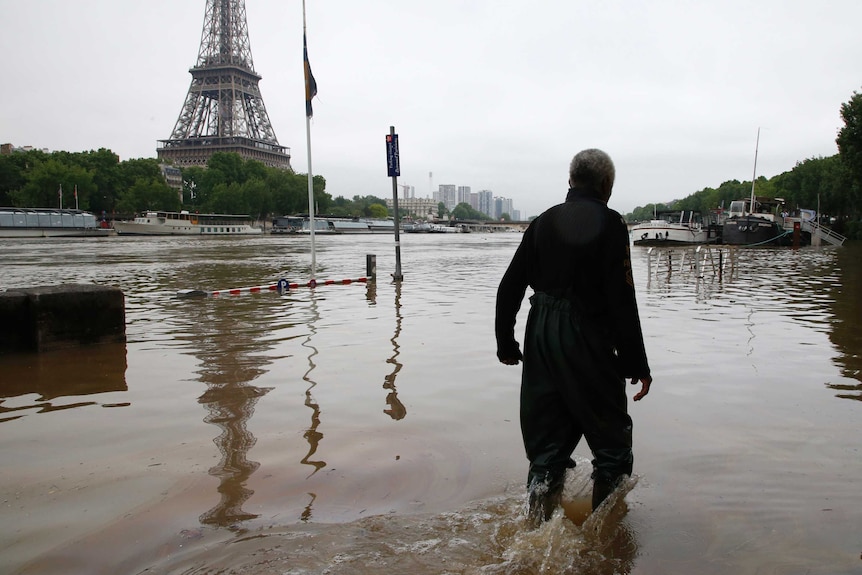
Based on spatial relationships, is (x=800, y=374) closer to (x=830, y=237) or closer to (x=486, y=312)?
(x=486, y=312)

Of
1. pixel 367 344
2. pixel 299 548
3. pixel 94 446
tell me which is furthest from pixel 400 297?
pixel 299 548

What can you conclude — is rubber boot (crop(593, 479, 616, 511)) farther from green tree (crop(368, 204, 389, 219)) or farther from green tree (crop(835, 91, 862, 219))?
green tree (crop(368, 204, 389, 219))

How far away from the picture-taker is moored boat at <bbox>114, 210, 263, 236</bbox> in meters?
76.7

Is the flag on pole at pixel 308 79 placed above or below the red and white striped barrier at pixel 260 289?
above

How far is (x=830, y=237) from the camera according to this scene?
165 feet

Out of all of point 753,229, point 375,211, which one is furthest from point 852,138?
point 375,211

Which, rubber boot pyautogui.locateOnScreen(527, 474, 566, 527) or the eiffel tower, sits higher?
the eiffel tower

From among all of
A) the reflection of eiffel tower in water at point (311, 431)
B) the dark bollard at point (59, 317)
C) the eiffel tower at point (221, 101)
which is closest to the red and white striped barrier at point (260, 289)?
the dark bollard at point (59, 317)

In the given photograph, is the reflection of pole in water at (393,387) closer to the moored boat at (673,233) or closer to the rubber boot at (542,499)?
the rubber boot at (542,499)

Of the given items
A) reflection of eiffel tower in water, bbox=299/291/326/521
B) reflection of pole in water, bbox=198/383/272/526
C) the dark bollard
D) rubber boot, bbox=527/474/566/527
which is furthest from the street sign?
rubber boot, bbox=527/474/566/527

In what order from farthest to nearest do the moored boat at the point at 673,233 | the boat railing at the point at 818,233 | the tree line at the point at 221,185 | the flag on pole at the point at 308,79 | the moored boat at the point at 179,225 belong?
1. the moored boat at the point at 179,225
2. the tree line at the point at 221,185
3. the boat railing at the point at 818,233
4. the moored boat at the point at 673,233
5. the flag on pole at the point at 308,79

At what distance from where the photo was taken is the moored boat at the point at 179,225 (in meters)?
76.7

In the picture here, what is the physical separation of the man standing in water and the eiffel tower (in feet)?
424

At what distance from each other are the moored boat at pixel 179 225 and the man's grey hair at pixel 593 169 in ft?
264
